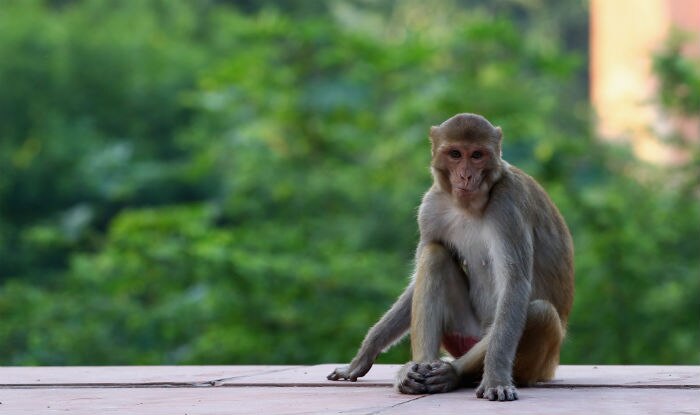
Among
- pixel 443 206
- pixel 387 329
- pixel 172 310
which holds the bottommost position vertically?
pixel 172 310

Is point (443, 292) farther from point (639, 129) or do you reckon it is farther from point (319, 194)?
point (639, 129)

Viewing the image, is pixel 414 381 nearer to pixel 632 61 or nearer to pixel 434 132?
pixel 434 132

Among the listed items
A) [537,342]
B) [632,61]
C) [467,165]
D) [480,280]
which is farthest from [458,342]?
[632,61]

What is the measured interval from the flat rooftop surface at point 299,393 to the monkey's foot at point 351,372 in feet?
0.18

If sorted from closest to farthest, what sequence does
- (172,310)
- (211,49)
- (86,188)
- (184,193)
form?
(172,310) → (86,188) → (184,193) → (211,49)

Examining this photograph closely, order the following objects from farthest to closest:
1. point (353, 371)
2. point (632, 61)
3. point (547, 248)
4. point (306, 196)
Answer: point (632, 61) < point (306, 196) < point (353, 371) < point (547, 248)

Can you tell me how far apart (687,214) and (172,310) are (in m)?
4.38

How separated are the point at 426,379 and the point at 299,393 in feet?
1.71

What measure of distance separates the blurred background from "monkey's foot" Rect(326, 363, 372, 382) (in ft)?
16.1

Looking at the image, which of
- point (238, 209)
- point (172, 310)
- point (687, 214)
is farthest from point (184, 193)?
point (687, 214)

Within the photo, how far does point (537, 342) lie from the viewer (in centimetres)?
535

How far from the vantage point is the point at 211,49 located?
20.3m

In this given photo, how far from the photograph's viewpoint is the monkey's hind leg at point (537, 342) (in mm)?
5270

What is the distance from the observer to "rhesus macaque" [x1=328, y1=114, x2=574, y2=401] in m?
5.18
